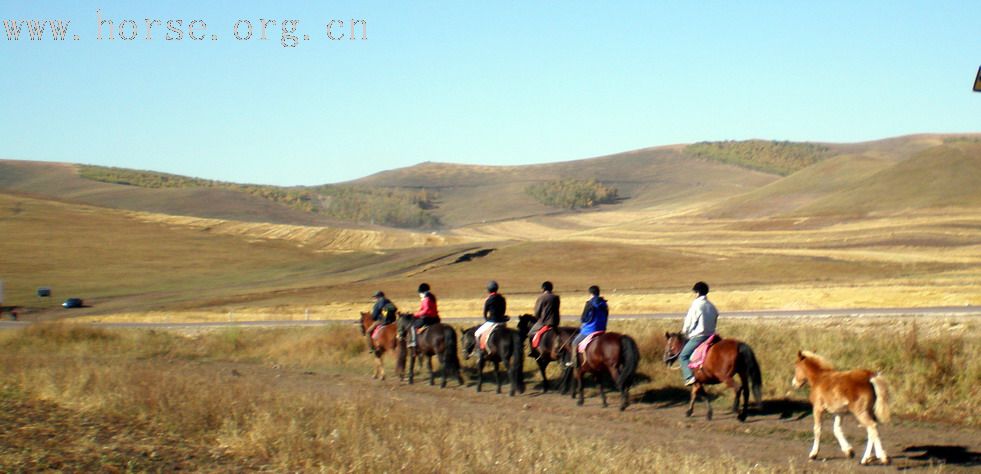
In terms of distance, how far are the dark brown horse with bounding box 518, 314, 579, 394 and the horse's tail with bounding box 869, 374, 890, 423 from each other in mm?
8899

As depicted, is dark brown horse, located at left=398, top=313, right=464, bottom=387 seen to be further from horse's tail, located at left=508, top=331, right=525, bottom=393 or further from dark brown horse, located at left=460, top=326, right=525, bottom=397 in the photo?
horse's tail, located at left=508, top=331, right=525, bottom=393

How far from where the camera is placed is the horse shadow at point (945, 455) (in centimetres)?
1258

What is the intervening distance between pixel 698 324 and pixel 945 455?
191 inches

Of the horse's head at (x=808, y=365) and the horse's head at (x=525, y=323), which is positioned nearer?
the horse's head at (x=808, y=365)

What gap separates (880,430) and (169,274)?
77.9 metres

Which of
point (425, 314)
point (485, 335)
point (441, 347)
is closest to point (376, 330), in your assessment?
point (425, 314)

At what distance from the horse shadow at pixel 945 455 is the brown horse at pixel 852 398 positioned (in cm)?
58

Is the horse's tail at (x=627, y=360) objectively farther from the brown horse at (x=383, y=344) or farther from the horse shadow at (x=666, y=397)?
the brown horse at (x=383, y=344)

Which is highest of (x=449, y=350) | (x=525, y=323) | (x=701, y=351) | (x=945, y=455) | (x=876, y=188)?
(x=876, y=188)

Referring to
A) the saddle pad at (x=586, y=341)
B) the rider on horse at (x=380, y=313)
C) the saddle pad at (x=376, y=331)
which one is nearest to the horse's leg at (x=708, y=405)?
the saddle pad at (x=586, y=341)

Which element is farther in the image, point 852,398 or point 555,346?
point 555,346

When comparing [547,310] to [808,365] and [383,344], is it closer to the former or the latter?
[383,344]

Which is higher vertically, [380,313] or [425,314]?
[425,314]

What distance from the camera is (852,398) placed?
12305mm
